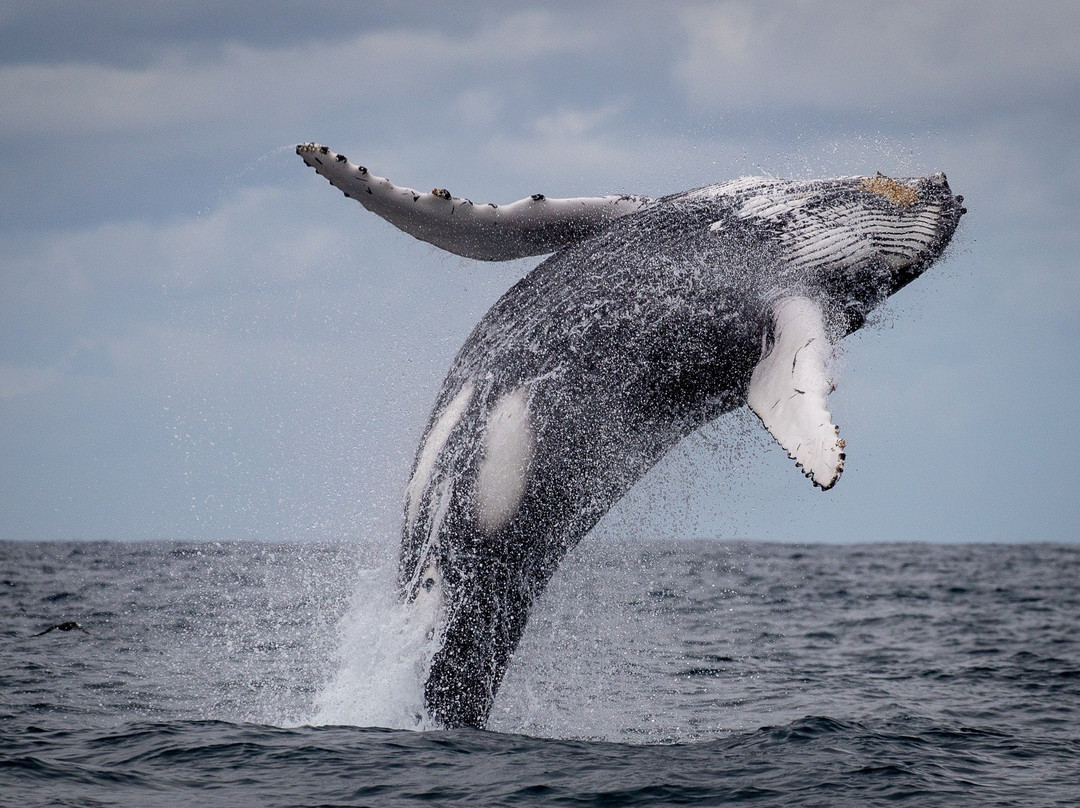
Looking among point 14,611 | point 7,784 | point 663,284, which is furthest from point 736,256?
point 14,611

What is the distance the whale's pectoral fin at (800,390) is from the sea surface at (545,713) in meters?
2.00

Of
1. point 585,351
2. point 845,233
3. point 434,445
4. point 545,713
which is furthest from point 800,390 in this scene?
point 545,713

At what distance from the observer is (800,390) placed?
7410 millimetres

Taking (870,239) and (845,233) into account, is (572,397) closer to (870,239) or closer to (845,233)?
(845,233)

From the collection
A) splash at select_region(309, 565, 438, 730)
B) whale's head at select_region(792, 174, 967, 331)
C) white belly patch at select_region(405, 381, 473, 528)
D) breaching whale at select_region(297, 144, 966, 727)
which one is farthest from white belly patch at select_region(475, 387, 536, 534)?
whale's head at select_region(792, 174, 967, 331)

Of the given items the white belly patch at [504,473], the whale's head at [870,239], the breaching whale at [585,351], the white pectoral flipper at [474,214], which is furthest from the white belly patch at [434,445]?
the whale's head at [870,239]

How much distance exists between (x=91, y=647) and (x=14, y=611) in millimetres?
7858

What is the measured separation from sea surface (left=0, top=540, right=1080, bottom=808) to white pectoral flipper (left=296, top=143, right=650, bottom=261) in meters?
2.50

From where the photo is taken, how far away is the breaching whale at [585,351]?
26.6 feet

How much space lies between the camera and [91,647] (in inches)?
630

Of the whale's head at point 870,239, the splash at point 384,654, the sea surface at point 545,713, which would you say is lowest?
the sea surface at point 545,713

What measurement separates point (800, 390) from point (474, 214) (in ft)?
9.41

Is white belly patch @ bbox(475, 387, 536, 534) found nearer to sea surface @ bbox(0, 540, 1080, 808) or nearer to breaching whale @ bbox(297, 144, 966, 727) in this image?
breaching whale @ bbox(297, 144, 966, 727)

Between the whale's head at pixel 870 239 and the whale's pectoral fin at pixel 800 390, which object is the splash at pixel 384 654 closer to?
the whale's pectoral fin at pixel 800 390
